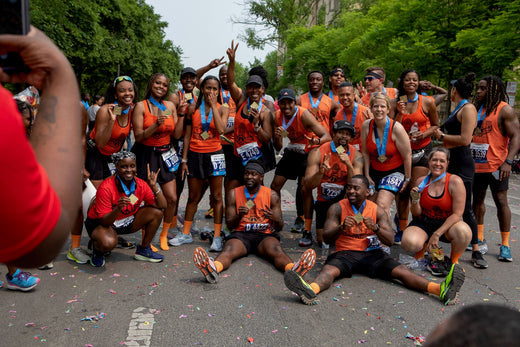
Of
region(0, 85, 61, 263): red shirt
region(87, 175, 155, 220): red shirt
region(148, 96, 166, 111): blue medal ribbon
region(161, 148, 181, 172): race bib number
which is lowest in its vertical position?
region(87, 175, 155, 220): red shirt

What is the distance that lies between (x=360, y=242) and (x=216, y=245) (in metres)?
1.98

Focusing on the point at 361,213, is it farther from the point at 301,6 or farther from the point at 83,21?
the point at 301,6

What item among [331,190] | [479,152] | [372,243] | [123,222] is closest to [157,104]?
[123,222]

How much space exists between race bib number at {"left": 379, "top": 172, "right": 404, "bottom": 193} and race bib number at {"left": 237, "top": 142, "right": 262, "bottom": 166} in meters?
1.76

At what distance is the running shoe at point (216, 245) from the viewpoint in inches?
227

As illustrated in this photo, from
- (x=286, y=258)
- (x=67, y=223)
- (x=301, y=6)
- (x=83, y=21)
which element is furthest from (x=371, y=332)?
(x=301, y=6)

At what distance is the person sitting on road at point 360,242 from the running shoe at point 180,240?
2.18 m

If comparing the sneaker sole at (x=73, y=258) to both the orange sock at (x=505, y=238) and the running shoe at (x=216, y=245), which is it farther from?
the orange sock at (x=505, y=238)

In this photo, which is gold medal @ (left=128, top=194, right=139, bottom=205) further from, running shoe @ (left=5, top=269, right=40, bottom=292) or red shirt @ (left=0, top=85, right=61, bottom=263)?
red shirt @ (left=0, top=85, right=61, bottom=263)

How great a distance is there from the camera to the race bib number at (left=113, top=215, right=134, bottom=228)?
5175mm

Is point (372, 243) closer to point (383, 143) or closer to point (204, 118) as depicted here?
point (383, 143)

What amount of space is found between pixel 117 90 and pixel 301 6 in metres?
44.0

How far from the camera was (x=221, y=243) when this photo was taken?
19.4 ft

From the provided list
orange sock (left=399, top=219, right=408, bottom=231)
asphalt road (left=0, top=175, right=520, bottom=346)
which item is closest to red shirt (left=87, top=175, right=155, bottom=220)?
asphalt road (left=0, top=175, right=520, bottom=346)
